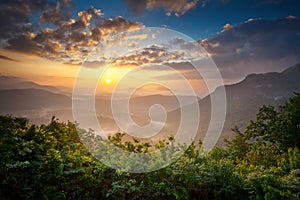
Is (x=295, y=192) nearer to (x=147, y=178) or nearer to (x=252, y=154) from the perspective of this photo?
(x=147, y=178)

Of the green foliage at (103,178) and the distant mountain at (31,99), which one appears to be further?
the distant mountain at (31,99)

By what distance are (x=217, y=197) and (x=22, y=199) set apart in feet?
13.1

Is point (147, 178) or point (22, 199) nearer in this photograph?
point (22, 199)

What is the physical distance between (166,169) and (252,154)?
6.19 meters

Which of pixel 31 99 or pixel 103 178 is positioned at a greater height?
pixel 103 178

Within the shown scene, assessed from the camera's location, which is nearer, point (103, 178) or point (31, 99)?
point (103, 178)

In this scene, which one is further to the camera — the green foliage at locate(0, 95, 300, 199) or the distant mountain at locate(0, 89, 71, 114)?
the distant mountain at locate(0, 89, 71, 114)

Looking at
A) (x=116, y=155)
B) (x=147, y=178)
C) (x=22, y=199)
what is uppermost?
(x=116, y=155)

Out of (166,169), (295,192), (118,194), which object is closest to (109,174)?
(118,194)

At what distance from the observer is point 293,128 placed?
535 inches

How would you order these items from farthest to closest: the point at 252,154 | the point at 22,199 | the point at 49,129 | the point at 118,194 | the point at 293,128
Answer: the point at 293,128 → the point at 252,154 → the point at 49,129 → the point at 118,194 → the point at 22,199

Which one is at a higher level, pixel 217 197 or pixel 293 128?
pixel 293 128

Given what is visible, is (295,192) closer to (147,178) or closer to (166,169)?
(166,169)

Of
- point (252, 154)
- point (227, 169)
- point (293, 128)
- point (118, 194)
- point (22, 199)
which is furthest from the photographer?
point (293, 128)
